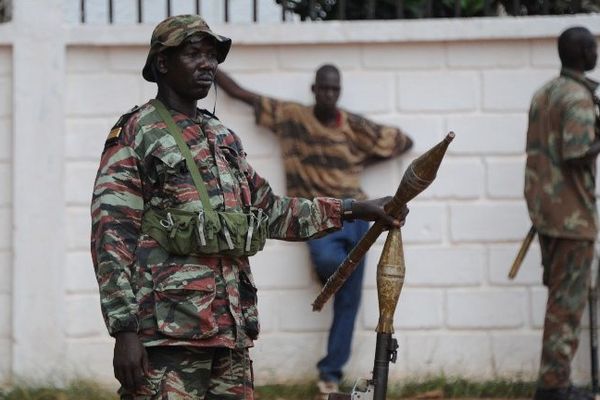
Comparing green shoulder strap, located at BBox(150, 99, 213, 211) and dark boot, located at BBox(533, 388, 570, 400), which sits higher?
green shoulder strap, located at BBox(150, 99, 213, 211)

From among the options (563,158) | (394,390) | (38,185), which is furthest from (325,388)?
(38,185)

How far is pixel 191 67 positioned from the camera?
4.39 m

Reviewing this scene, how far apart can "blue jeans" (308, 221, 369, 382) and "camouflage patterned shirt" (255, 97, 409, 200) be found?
241 millimetres

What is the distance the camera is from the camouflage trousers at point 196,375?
13.9ft

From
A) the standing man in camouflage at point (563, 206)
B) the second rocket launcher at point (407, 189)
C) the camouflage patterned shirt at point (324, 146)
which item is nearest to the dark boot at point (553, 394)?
the standing man in camouflage at point (563, 206)

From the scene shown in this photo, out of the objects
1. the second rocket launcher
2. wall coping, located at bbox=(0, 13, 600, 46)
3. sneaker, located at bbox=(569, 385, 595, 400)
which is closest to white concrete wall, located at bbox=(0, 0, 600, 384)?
wall coping, located at bbox=(0, 13, 600, 46)

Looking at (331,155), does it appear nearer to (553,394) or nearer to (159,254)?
(553,394)

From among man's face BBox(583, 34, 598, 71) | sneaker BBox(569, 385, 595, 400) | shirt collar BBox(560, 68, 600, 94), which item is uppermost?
man's face BBox(583, 34, 598, 71)

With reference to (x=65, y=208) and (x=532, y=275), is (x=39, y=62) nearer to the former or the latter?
(x=65, y=208)

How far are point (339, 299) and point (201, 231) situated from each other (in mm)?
3290

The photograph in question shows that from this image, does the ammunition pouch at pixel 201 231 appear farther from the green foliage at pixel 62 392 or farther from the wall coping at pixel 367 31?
the wall coping at pixel 367 31

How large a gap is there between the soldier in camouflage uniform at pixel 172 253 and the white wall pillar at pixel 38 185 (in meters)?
3.29

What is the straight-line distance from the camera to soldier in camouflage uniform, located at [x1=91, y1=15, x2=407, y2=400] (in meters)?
4.23

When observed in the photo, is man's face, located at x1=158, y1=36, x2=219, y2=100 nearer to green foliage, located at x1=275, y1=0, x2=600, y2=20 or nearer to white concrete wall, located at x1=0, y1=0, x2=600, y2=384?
white concrete wall, located at x1=0, y1=0, x2=600, y2=384
